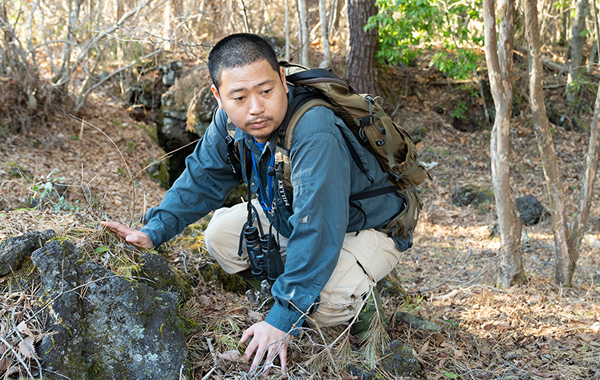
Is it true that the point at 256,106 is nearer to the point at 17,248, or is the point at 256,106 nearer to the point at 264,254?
the point at 264,254

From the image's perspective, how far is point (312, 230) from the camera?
243 centimetres

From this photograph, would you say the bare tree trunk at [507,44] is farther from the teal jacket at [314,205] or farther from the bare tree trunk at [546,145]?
the teal jacket at [314,205]

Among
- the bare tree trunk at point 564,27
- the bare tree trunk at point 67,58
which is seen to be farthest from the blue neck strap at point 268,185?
the bare tree trunk at point 564,27

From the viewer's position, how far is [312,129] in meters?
2.53

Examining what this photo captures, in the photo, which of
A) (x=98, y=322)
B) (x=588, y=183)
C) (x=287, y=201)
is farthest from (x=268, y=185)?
(x=588, y=183)

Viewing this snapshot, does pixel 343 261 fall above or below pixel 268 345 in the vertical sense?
Result: above

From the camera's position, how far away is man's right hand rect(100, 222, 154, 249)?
2799 millimetres

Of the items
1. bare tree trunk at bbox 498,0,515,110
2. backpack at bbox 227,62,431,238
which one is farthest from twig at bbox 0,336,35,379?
bare tree trunk at bbox 498,0,515,110

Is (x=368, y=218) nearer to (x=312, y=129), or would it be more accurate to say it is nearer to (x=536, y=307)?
(x=312, y=129)

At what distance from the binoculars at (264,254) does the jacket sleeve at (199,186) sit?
35 cm

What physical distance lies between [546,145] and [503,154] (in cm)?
44

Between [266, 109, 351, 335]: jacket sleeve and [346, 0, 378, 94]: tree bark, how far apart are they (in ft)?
25.2

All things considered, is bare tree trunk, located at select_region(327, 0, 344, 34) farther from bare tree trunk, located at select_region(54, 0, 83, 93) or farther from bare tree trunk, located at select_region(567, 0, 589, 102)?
bare tree trunk, located at select_region(54, 0, 83, 93)

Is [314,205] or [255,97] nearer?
[314,205]
